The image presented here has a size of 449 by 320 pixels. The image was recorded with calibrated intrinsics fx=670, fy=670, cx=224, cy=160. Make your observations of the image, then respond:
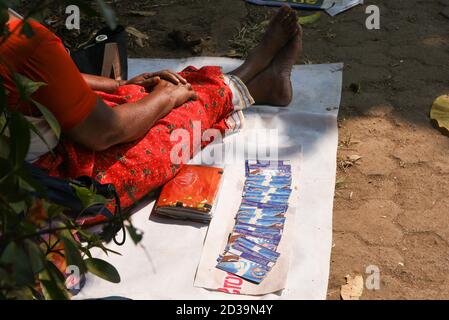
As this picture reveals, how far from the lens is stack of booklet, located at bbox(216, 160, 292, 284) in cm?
225

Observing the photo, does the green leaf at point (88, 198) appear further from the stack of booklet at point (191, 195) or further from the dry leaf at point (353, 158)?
the dry leaf at point (353, 158)

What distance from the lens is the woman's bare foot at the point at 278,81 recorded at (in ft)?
9.89

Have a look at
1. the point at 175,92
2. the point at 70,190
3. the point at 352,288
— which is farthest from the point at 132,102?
the point at 352,288

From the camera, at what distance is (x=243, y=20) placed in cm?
377

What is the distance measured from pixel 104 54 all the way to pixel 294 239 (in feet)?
3.88

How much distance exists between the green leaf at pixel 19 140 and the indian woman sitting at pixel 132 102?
1.83ft

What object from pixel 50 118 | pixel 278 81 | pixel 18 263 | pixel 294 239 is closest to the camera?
pixel 18 263

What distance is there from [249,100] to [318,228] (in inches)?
31.5

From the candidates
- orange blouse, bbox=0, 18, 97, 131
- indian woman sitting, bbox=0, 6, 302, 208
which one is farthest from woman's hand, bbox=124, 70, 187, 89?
orange blouse, bbox=0, 18, 97, 131

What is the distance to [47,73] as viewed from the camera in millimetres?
1999

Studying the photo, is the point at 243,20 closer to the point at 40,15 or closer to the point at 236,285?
the point at 236,285

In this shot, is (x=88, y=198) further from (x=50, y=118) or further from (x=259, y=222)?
(x=259, y=222)

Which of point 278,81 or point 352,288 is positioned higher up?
point 278,81
